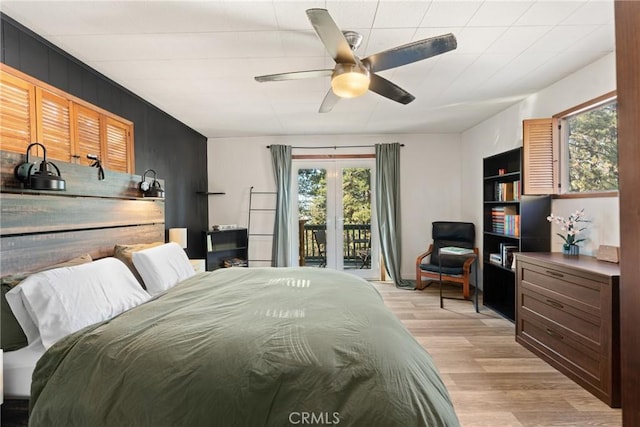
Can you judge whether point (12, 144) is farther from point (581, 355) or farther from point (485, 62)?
point (581, 355)

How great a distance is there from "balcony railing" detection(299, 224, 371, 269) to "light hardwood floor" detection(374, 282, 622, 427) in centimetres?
172

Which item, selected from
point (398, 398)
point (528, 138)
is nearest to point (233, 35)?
point (398, 398)

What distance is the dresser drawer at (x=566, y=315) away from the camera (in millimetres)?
2117

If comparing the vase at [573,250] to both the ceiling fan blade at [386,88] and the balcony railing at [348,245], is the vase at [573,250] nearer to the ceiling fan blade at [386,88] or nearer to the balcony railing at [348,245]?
the ceiling fan blade at [386,88]

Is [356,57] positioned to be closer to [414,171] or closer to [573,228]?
[573,228]

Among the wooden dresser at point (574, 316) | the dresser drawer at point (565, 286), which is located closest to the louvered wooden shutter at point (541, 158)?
the wooden dresser at point (574, 316)

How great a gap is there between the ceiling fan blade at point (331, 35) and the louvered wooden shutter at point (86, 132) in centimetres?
221

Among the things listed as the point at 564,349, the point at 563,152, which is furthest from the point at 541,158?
the point at 564,349

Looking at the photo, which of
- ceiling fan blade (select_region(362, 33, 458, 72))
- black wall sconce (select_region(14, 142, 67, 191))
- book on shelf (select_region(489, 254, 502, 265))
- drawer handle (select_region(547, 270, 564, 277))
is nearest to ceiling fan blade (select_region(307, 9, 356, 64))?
ceiling fan blade (select_region(362, 33, 458, 72))

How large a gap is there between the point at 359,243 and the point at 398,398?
418cm

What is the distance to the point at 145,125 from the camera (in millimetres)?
3467

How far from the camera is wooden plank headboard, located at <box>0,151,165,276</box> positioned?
5.96 feet

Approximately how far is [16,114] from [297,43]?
198cm

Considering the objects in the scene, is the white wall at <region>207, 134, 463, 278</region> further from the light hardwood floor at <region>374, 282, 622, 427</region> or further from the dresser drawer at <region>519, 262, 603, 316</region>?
the dresser drawer at <region>519, 262, 603, 316</region>
